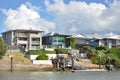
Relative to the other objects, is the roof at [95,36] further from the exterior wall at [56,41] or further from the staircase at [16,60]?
the staircase at [16,60]

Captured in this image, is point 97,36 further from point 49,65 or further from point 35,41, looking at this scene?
point 49,65

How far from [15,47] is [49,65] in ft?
47.4

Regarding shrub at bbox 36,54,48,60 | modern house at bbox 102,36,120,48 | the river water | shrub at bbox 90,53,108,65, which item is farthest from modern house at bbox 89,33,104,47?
the river water

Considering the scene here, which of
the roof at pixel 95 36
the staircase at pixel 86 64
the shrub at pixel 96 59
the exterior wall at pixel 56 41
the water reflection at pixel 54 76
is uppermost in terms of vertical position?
the roof at pixel 95 36

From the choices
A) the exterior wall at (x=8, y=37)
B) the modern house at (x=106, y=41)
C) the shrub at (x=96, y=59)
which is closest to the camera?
the shrub at (x=96, y=59)

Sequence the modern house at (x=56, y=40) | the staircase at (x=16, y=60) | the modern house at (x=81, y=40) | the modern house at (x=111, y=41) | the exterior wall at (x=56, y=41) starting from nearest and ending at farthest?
the staircase at (x=16, y=60)
the exterior wall at (x=56, y=41)
the modern house at (x=56, y=40)
the modern house at (x=81, y=40)
the modern house at (x=111, y=41)

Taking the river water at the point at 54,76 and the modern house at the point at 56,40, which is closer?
the river water at the point at 54,76

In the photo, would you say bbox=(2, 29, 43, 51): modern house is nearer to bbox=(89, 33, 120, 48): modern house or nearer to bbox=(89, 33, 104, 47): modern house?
bbox=(89, 33, 104, 47): modern house

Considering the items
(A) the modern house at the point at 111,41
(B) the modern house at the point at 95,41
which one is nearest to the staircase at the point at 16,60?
(B) the modern house at the point at 95,41

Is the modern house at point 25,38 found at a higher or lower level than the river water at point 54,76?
higher

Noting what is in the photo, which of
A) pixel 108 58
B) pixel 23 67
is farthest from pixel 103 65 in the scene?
pixel 23 67

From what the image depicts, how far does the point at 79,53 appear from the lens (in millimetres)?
89125

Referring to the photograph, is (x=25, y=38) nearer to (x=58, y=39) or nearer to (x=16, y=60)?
(x=58, y=39)

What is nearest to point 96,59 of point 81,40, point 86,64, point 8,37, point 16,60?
point 86,64
